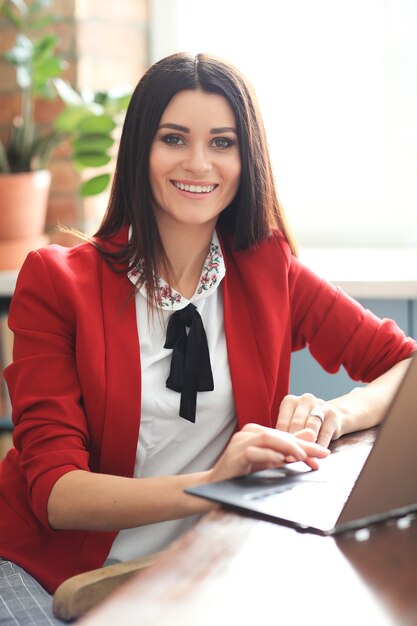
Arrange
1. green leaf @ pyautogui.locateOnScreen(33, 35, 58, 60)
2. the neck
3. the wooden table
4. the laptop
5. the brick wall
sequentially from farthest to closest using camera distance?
the brick wall → green leaf @ pyautogui.locateOnScreen(33, 35, 58, 60) → the neck → the laptop → the wooden table

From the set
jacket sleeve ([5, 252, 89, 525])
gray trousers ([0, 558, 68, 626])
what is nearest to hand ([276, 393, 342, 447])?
jacket sleeve ([5, 252, 89, 525])

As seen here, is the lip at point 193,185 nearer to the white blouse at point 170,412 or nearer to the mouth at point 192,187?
the mouth at point 192,187

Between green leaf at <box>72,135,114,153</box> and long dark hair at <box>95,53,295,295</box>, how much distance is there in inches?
33.3

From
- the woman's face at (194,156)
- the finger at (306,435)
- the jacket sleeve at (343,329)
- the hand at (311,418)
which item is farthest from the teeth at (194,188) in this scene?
the finger at (306,435)

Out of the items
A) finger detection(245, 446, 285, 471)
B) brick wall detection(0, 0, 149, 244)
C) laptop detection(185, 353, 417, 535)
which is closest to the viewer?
laptop detection(185, 353, 417, 535)

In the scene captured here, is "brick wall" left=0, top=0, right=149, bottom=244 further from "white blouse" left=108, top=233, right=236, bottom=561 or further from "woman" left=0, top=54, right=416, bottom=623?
"white blouse" left=108, top=233, right=236, bottom=561

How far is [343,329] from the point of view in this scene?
72.1 inches

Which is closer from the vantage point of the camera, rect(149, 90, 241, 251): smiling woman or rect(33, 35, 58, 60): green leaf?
rect(149, 90, 241, 251): smiling woman

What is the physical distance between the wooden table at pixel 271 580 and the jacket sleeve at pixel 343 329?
0.82 m

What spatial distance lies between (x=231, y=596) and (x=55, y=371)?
0.79m

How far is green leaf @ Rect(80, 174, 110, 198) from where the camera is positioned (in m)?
2.59

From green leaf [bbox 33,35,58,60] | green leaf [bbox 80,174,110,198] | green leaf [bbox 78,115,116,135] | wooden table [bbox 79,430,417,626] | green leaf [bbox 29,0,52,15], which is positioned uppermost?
green leaf [bbox 29,0,52,15]

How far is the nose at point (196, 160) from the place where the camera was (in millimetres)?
1662

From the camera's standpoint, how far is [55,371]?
59.9 inches
